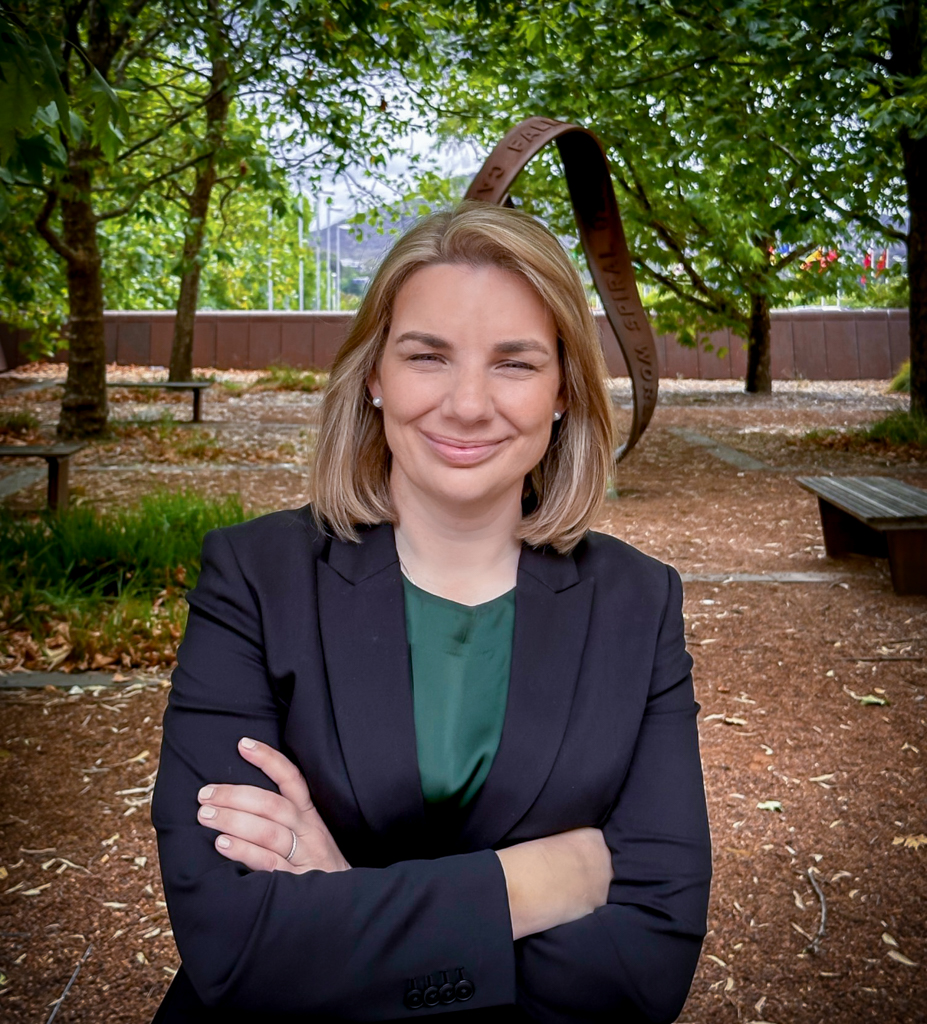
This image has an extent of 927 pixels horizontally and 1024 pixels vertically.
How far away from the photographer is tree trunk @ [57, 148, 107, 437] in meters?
10.2

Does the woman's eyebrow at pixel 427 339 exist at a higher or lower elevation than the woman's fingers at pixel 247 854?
higher

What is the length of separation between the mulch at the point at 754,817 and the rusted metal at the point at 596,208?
129 centimetres

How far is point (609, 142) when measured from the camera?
9.10m

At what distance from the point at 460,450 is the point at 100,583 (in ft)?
12.8

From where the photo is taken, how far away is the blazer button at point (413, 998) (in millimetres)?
1419

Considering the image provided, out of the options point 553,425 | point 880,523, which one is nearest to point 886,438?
point 880,523

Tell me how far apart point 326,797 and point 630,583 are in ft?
1.98

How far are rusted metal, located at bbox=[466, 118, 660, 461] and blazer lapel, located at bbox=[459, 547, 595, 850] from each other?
3348 mm

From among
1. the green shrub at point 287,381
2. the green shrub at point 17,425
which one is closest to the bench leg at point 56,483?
the green shrub at point 17,425

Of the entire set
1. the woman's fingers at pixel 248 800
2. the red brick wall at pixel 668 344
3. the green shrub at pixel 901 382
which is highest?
the red brick wall at pixel 668 344

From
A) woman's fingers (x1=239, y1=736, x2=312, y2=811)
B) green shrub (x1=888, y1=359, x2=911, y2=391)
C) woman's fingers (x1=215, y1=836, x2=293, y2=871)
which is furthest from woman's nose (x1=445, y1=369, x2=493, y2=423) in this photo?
green shrub (x1=888, y1=359, x2=911, y2=391)

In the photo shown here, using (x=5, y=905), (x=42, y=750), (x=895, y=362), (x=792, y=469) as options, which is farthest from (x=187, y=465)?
(x=895, y=362)

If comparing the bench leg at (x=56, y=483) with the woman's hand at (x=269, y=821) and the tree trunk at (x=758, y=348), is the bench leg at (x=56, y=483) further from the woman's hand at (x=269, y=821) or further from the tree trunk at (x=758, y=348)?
the tree trunk at (x=758, y=348)

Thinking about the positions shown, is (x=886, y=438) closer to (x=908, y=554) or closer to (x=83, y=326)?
(x=908, y=554)
